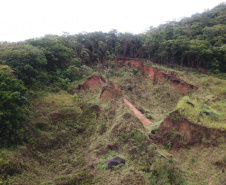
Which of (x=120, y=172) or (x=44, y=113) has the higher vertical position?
(x=44, y=113)

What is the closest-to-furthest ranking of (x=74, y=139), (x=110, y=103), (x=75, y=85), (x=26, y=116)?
(x=26, y=116), (x=74, y=139), (x=110, y=103), (x=75, y=85)

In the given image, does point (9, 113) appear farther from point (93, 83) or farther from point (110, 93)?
point (93, 83)

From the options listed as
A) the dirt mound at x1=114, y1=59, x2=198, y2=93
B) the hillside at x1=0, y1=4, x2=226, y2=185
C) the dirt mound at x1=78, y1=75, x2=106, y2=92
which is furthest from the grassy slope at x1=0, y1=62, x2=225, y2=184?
the dirt mound at x1=78, y1=75, x2=106, y2=92

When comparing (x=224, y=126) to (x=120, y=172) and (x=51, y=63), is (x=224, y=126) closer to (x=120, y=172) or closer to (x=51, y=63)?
(x=120, y=172)

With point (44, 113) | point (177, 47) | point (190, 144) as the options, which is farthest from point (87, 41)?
point (190, 144)

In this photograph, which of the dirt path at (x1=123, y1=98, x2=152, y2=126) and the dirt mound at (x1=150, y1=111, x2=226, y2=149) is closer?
the dirt mound at (x1=150, y1=111, x2=226, y2=149)

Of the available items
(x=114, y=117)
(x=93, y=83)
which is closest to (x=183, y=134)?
(x=114, y=117)

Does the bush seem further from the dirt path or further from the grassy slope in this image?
the dirt path

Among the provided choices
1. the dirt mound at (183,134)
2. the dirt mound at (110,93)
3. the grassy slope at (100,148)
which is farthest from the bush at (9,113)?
the dirt mound at (183,134)
